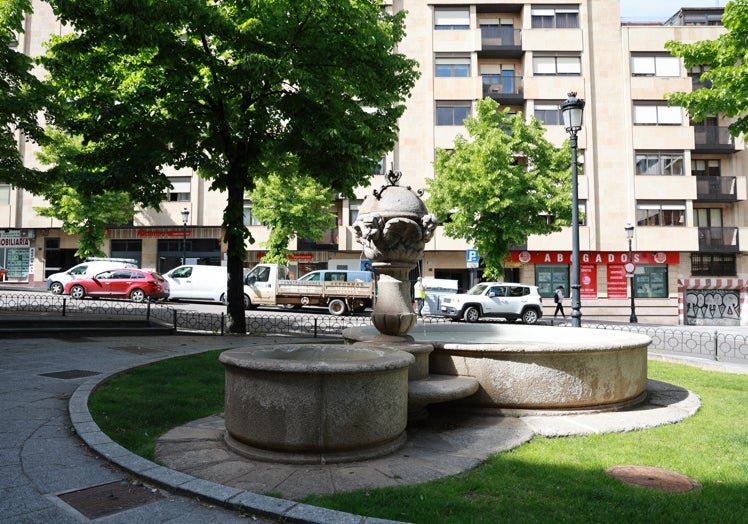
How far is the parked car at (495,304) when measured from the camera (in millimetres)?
21891

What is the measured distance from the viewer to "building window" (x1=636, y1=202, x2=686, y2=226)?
33.5m

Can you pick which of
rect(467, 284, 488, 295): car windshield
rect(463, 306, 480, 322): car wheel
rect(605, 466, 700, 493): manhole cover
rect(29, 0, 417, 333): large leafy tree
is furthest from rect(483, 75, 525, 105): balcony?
rect(605, 466, 700, 493): manhole cover

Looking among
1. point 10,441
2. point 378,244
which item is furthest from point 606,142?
point 10,441

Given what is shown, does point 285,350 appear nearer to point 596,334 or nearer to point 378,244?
point 378,244

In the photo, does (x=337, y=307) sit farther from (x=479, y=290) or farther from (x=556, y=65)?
(x=556, y=65)

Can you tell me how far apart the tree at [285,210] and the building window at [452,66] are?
11.7 meters

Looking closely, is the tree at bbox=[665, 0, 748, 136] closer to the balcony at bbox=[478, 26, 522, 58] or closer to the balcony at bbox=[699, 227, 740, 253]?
the balcony at bbox=[478, 26, 522, 58]

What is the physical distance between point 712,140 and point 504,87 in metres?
13.9

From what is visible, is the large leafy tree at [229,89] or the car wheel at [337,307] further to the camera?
the car wheel at [337,307]

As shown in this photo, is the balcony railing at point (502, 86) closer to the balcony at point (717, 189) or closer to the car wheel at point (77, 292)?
the balcony at point (717, 189)

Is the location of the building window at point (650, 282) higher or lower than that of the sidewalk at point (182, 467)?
higher

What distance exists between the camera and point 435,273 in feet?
113

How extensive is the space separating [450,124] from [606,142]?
10.2m

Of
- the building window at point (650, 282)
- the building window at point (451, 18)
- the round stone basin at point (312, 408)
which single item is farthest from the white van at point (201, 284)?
the building window at point (650, 282)
